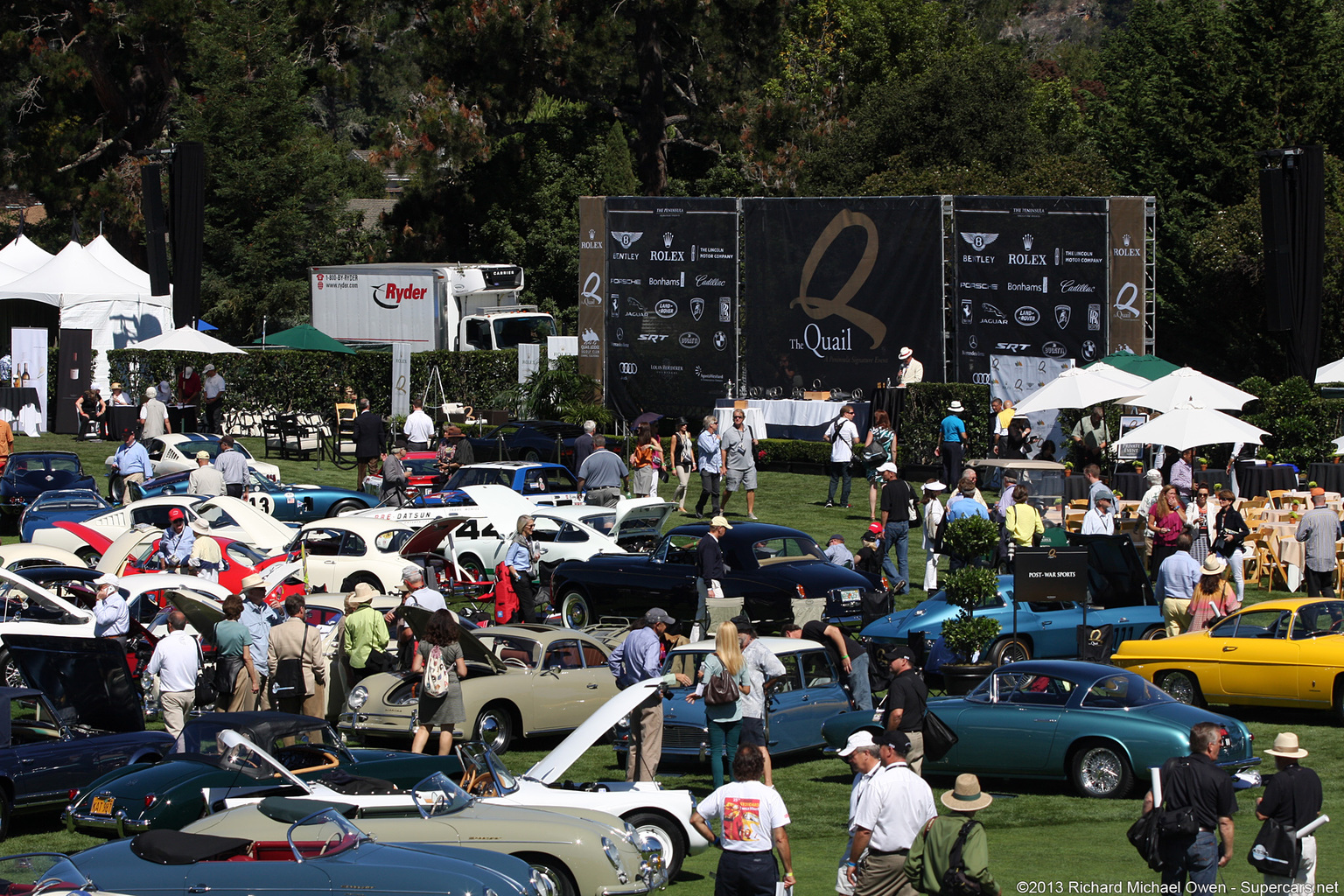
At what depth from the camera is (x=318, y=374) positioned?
3384 cm

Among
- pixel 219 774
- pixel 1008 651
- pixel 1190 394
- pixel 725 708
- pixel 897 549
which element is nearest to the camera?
pixel 219 774

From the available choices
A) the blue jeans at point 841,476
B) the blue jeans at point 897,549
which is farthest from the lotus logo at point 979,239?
the blue jeans at point 897,549

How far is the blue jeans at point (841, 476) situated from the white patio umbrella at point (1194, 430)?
5.00m

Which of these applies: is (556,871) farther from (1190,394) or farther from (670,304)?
(670,304)

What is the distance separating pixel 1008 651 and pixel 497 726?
18.8ft

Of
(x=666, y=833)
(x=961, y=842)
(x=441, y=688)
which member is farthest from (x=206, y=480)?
(x=961, y=842)

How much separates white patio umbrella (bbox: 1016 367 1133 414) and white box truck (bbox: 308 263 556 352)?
1521 centimetres

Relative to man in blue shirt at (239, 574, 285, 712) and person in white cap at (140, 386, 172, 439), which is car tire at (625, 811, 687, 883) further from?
person in white cap at (140, 386, 172, 439)

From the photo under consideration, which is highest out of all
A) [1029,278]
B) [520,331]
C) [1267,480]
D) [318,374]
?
[1029,278]

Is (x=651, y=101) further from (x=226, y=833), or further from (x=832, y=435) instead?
(x=226, y=833)

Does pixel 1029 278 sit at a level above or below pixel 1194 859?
above

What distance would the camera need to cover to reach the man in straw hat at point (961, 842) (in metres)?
7.62

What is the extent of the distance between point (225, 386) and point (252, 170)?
17.3 m

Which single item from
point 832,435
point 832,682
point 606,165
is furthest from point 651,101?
point 832,682
